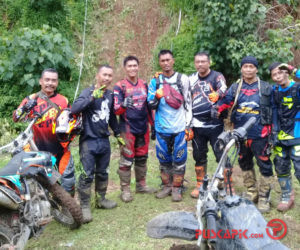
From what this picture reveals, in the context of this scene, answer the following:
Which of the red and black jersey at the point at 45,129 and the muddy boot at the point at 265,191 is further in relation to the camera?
the muddy boot at the point at 265,191

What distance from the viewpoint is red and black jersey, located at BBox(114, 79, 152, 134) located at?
4789 mm

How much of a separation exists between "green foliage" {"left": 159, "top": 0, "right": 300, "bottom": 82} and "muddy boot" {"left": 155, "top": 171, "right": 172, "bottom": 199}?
3.46 metres

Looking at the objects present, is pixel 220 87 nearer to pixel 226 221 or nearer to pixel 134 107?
pixel 134 107

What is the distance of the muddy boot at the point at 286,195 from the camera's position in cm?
448

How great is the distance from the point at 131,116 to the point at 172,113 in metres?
0.59

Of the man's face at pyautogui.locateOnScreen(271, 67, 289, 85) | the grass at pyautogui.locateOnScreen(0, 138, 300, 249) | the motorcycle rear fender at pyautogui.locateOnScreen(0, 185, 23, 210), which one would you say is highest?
the man's face at pyautogui.locateOnScreen(271, 67, 289, 85)

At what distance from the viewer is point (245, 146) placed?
15.1ft

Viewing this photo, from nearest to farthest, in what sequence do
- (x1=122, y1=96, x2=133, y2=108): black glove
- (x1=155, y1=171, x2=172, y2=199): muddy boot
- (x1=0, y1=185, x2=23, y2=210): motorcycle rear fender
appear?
(x1=0, y1=185, x2=23, y2=210): motorcycle rear fender
(x1=122, y1=96, x2=133, y2=108): black glove
(x1=155, y1=171, x2=172, y2=199): muddy boot

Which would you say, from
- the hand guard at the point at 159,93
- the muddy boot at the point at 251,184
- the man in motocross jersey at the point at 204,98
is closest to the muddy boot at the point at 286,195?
the muddy boot at the point at 251,184

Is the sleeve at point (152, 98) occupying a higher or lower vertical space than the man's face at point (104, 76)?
lower

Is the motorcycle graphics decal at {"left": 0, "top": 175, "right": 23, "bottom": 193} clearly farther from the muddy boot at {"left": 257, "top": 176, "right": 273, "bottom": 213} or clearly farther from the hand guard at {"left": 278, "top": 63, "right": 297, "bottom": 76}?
the hand guard at {"left": 278, "top": 63, "right": 297, "bottom": 76}

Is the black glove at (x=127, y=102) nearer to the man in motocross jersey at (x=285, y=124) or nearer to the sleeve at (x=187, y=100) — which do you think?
the sleeve at (x=187, y=100)

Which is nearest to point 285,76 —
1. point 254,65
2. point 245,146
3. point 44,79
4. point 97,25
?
point 254,65

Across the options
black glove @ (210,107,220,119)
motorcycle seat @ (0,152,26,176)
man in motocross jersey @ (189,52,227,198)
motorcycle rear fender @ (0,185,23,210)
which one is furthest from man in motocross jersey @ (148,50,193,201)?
motorcycle rear fender @ (0,185,23,210)
